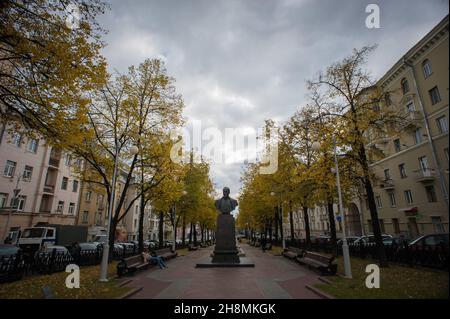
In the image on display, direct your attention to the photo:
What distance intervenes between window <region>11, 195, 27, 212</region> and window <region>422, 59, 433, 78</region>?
36.3 m

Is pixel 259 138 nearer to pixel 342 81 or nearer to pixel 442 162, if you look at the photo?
pixel 342 81

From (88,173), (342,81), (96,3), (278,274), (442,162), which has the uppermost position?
(342,81)

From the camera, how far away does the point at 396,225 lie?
2102cm

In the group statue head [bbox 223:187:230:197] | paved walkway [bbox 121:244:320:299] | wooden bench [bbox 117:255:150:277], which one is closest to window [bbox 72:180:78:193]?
statue head [bbox 223:187:230:197]

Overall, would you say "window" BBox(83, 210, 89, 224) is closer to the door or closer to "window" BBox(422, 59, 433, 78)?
the door

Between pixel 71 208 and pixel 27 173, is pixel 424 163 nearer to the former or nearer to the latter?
pixel 27 173

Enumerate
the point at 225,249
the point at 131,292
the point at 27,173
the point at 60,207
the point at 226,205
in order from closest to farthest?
the point at 131,292, the point at 225,249, the point at 226,205, the point at 27,173, the point at 60,207

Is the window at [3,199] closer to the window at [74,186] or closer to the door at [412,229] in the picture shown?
the window at [74,186]

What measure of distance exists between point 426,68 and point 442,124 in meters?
2.41

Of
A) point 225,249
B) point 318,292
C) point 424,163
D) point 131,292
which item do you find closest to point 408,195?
point 424,163

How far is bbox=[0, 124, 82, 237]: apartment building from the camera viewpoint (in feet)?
88.1

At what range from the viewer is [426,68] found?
22.7 feet
